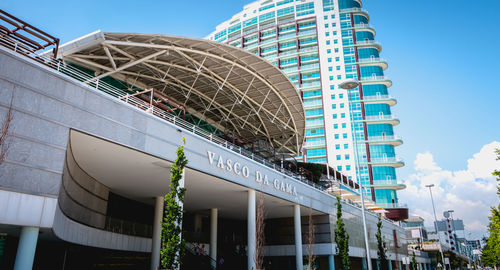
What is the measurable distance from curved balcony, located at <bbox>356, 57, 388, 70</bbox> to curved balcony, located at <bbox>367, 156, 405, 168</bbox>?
2344 centimetres

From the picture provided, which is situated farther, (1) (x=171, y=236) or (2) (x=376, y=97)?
(2) (x=376, y=97)

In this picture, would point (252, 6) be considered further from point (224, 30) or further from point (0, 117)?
point (0, 117)

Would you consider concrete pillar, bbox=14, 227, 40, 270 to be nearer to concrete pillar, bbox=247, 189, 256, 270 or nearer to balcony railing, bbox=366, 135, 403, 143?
concrete pillar, bbox=247, 189, 256, 270

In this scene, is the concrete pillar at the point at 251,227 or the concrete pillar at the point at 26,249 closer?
the concrete pillar at the point at 26,249

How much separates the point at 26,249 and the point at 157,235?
15146 mm

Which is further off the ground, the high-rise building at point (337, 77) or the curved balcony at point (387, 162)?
the high-rise building at point (337, 77)

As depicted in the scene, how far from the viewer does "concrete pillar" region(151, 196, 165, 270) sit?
25.2m

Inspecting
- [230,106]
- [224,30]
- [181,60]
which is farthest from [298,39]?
[181,60]

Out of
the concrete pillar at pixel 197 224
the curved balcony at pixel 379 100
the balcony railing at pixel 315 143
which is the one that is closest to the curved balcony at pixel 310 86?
the curved balcony at pixel 379 100

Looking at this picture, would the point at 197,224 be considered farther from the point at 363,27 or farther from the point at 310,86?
the point at 363,27

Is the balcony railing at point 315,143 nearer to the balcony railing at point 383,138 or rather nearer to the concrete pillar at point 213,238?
the balcony railing at point 383,138

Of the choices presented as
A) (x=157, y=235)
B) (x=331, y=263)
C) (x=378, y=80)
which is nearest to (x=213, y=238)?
(x=157, y=235)

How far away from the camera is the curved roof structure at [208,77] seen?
91.0ft

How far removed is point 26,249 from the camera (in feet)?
41.2
